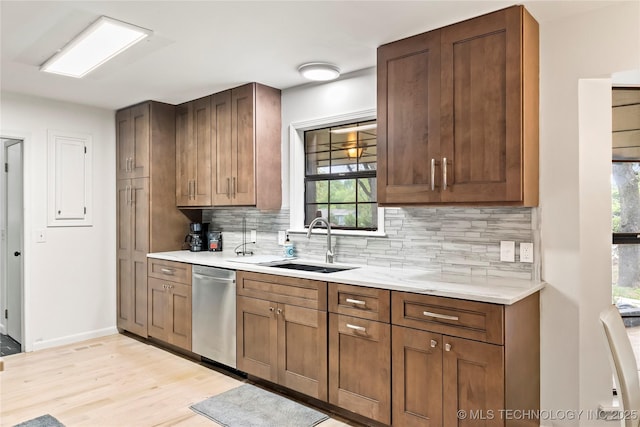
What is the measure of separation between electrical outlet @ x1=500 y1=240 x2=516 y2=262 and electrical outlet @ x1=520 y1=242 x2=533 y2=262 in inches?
1.9

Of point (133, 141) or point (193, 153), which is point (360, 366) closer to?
point (193, 153)

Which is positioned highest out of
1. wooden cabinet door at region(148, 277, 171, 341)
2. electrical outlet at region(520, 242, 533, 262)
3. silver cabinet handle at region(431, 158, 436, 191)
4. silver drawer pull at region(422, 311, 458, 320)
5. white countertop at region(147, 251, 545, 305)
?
silver cabinet handle at region(431, 158, 436, 191)

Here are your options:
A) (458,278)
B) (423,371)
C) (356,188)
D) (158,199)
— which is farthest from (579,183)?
(158,199)

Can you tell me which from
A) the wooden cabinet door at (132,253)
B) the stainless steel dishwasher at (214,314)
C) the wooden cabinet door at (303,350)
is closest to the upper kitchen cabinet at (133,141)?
the wooden cabinet door at (132,253)

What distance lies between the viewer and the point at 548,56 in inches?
97.1

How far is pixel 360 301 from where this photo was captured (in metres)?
2.57

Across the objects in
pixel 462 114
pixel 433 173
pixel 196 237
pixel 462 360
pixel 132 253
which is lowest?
pixel 462 360

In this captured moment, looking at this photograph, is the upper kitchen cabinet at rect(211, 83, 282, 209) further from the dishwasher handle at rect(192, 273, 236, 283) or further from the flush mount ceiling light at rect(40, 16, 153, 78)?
the flush mount ceiling light at rect(40, 16, 153, 78)

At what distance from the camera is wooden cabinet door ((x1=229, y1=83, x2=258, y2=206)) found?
12.0 feet

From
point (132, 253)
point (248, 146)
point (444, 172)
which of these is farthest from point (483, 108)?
point (132, 253)

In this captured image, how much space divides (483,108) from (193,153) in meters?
2.88

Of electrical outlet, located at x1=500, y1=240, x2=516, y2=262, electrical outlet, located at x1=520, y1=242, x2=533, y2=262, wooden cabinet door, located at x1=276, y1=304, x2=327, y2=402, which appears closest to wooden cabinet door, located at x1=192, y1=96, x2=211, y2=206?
wooden cabinet door, located at x1=276, y1=304, x2=327, y2=402

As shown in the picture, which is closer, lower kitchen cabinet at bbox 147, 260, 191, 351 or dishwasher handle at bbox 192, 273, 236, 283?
dishwasher handle at bbox 192, 273, 236, 283

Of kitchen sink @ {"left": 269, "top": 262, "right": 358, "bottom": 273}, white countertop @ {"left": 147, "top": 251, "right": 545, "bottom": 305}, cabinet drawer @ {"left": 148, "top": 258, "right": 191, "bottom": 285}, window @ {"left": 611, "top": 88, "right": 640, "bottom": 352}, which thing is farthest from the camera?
cabinet drawer @ {"left": 148, "top": 258, "right": 191, "bottom": 285}
